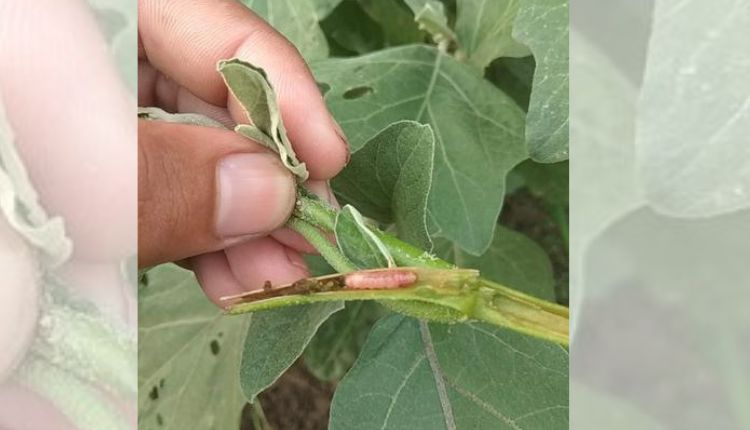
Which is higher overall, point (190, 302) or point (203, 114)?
point (203, 114)

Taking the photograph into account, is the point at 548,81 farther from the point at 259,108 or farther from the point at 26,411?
the point at 26,411

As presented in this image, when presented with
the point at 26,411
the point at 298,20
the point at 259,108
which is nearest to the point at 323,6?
the point at 298,20

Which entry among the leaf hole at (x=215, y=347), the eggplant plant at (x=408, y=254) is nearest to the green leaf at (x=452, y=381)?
the eggplant plant at (x=408, y=254)

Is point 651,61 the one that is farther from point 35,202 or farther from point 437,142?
point 35,202

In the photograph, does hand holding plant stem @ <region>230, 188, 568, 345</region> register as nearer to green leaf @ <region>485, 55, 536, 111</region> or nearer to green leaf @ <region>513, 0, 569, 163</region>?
green leaf @ <region>513, 0, 569, 163</region>

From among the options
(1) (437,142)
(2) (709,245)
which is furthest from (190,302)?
(2) (709,245)

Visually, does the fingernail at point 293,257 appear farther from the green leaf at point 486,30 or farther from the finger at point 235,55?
the green leaf at point 486,30

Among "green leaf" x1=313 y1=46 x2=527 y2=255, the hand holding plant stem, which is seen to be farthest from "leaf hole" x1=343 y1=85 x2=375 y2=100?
the hand holding plant stem
